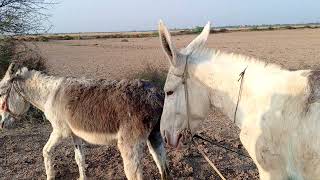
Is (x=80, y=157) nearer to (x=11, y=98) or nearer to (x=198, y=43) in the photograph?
(x=11, y=98)

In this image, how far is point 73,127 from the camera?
6.41 metres

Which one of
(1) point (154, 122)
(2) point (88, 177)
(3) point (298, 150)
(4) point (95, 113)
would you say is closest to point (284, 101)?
(3) point (298, 150)

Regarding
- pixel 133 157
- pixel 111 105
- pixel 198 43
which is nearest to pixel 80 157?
pixel 111 105

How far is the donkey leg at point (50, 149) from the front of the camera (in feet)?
21.6

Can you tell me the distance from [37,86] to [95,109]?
1.37 meters

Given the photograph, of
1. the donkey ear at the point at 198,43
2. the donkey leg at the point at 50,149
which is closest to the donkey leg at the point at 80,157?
the donkey leg at the point at 50,149

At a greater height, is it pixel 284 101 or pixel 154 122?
pixel 284 101

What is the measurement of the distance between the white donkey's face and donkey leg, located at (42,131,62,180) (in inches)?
112

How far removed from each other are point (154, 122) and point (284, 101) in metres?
2.53

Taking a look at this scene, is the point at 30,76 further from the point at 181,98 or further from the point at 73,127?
the point at 181,98

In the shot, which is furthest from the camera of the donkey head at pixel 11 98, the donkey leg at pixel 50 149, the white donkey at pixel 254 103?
the donkey head at pixel 11 98

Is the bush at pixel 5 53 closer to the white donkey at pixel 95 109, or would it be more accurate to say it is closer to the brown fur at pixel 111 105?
the white donkey at pixel 95 109

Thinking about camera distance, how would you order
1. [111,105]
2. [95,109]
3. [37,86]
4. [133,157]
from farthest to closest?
[37,86] → [95,109] → [111,105] → [133,157]

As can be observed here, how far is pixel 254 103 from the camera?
375 cm
